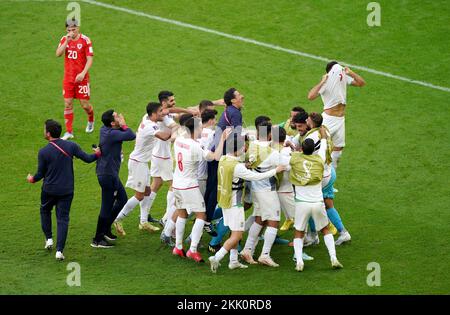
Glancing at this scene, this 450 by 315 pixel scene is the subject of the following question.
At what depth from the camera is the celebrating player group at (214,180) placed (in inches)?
471

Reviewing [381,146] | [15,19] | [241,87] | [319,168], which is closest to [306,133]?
[319,168]

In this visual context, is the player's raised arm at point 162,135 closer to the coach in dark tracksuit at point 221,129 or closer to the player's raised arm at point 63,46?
the coach in dark tracksuit at point 221,129

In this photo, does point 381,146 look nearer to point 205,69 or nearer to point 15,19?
point 205,69

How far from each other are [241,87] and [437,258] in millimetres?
7132

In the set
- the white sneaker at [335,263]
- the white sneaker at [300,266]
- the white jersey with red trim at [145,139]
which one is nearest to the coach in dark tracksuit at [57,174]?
the white jersey with red trim at [145,139]

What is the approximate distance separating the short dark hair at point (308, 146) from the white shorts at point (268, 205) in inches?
30.8

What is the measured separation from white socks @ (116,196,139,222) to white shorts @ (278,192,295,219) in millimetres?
2235

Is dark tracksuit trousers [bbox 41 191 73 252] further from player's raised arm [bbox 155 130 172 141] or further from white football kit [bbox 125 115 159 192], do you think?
player's raised arm [bbox 155 130 172 141]

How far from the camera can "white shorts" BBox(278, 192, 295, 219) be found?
494 inches

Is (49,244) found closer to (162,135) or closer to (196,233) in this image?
(196,233)

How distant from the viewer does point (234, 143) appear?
11.8 metres

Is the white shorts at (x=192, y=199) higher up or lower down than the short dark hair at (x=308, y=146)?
lower down

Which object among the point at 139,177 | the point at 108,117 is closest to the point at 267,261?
the point at 139,177

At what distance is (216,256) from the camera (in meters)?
11.9
